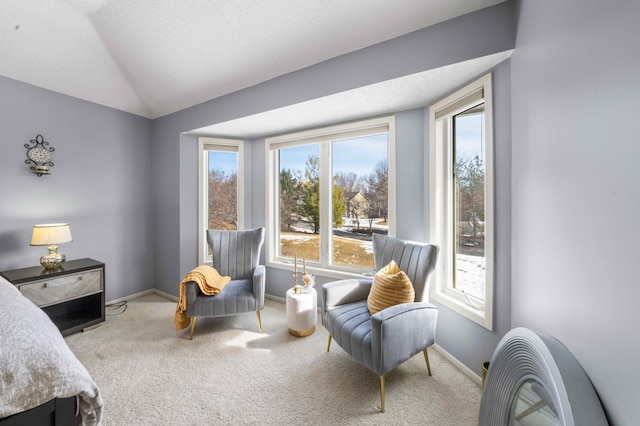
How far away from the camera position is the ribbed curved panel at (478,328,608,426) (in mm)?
802

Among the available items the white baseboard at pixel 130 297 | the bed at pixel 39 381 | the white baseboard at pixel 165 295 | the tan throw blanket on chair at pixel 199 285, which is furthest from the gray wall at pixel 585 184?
the white baseboard at pixel 130 297

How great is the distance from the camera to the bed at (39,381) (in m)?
1.01

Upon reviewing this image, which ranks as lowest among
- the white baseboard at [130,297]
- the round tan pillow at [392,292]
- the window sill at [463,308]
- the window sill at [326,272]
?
the white baseboard at [130,297]

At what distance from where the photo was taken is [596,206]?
2.97 ft

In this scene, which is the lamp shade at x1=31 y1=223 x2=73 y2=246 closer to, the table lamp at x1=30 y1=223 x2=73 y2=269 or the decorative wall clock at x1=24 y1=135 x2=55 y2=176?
the table lamp at x1=30 y1=223 x2=73 y2=269

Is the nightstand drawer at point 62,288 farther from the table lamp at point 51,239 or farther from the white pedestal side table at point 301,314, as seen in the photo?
the white pedestal side table at point 301,314

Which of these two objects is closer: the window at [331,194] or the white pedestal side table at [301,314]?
the white pedestal side table at [301,314]

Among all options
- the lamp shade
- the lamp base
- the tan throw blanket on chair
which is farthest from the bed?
the lamp base

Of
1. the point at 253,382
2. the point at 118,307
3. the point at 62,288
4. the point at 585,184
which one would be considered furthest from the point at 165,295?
the point at 585,184

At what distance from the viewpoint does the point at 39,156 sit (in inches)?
106

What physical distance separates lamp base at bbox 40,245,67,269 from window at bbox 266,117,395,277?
84.2 inches

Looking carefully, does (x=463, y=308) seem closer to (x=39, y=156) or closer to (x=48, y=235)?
(x=48, y=235)

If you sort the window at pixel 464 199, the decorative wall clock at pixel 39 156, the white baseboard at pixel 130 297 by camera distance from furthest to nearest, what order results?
the white baseboard at pixel 130 297 < the decorative wall clock at pixel 39 156 < the window at pixel 464 199

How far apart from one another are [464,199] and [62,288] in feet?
12.7
